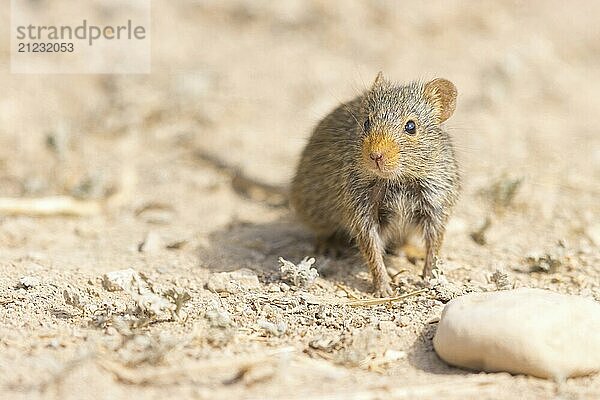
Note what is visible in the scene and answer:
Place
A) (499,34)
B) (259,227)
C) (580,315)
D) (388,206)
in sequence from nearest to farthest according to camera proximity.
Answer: (580,315) → (388,206) → (259,227) → (499,34)

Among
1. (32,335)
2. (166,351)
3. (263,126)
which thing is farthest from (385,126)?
(263,126)

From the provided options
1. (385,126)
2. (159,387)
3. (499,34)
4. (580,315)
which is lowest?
(159,387)

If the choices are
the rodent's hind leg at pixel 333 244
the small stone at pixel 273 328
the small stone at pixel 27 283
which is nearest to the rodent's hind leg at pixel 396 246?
the rodent's hind leg at pixel 333 244

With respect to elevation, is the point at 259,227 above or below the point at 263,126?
below

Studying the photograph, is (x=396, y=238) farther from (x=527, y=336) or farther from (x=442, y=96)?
(x=527, y=336)

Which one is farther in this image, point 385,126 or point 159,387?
point 385,126

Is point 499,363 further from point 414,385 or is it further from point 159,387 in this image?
point 159,387

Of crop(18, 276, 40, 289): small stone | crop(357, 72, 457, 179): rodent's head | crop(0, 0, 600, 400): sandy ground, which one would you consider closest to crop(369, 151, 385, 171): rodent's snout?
crop(357, 72, 457, 179): rodent's head

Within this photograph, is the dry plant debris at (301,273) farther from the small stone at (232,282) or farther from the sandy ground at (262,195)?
the small stone at (232,282)
